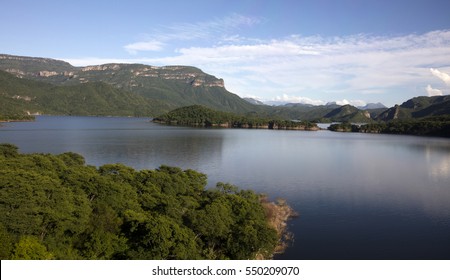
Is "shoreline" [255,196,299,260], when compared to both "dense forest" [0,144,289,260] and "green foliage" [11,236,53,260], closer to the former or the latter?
"dense forest" [0,144,289,260]

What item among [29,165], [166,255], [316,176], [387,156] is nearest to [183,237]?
[166,255]

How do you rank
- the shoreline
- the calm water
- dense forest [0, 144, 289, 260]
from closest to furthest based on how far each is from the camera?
dense forest [0, 144, 289, 260] → the shoreline → the calm water

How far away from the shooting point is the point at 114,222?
63.4 ft

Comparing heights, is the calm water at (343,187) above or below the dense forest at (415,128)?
below

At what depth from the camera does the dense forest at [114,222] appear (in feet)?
55.1

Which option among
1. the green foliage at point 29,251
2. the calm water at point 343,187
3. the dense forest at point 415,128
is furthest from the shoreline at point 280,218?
the dense forest at point 415,128

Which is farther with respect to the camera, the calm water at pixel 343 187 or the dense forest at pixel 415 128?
the dense forest at pixel 415 128

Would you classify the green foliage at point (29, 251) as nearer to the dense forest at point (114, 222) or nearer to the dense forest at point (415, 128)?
the dense forest at point (114, 222)

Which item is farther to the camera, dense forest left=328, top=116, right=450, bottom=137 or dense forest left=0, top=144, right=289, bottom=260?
dense forest left=328, top=116, right=450, bottom=137

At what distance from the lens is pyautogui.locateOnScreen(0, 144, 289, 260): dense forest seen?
16.8m

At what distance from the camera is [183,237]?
1789cm

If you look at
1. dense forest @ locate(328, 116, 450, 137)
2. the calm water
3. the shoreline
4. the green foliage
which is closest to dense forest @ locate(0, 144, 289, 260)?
the green foliage

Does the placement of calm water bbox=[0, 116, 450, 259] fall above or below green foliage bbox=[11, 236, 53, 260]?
below

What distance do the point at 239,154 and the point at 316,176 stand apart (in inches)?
909
